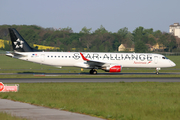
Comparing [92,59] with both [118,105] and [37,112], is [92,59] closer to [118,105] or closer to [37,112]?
[118,105]

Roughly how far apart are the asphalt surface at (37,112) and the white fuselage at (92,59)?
86.7ft

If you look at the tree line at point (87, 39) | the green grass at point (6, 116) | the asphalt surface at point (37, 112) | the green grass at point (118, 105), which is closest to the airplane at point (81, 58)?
the green grass at point (118, 105)

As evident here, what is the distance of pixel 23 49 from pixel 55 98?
86.6ft

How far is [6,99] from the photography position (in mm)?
18828

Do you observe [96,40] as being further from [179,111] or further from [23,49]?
[179,111]

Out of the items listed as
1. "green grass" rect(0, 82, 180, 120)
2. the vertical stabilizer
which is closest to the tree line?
the vertical stabilizer

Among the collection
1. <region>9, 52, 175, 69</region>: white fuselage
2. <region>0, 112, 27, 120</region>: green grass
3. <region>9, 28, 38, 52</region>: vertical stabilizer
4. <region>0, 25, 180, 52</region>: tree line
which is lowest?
<region>0, 112, 27, 120</region>: green grass

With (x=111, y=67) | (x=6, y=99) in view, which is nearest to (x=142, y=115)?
(x=6, y=99)

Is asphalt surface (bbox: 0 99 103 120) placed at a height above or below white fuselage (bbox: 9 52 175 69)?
below

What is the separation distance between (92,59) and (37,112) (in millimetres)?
29838

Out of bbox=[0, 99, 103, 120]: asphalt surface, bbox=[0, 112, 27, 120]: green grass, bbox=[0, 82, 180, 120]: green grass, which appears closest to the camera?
bbox=[0, 112, 27, 120]: green grass

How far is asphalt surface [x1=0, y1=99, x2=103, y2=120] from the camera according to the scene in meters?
13.0

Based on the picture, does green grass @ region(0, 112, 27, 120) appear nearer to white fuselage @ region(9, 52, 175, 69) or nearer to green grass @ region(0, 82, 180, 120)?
green grass @ region(0, 82, 180, 120)

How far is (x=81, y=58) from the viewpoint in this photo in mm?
43312
